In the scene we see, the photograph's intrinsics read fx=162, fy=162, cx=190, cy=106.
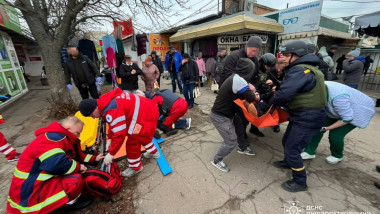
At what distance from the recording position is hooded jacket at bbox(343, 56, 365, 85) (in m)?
4.69

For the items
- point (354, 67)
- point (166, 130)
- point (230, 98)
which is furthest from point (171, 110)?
point (354, 67)

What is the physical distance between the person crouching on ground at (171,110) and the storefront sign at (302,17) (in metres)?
7.06

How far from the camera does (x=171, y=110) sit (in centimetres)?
375

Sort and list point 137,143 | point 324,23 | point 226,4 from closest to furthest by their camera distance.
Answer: point 137,143
point 324,23
point 226,4

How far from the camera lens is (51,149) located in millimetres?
1646

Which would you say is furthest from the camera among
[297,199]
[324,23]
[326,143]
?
[324,23]

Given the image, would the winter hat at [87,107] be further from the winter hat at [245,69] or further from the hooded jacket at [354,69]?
the hooded jacket at [354,69]

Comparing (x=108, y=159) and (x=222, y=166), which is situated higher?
(x=108, y=159)

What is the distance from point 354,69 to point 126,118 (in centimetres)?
634

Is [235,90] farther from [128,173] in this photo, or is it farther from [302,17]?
[302,17]

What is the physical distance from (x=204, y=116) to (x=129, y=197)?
308 centimetres

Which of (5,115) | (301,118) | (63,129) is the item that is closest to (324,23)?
(301,118)

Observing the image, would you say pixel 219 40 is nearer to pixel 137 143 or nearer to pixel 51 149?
pixel 137 143

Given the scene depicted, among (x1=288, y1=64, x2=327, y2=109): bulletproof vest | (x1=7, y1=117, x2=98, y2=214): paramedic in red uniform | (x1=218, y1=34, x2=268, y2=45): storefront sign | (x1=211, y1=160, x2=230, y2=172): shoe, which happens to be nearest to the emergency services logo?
(x1=211, y1=160, x2=230, y2=172): shoe
